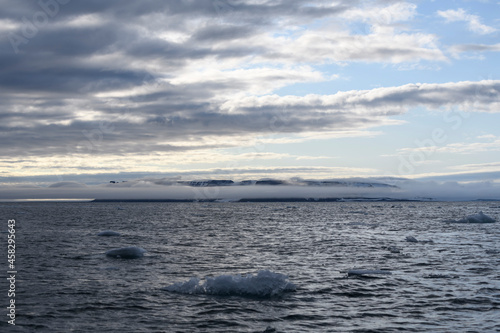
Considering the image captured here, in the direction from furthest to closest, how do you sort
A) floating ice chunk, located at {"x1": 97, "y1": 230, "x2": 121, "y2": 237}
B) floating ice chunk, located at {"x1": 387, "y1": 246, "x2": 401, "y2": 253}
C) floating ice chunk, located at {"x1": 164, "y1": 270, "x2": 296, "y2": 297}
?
floating ice chunk, located at {"x1": 97, "y1": 230, "x2": 121, "y2": 237}
floating ice chunk, located at {"x1": 387, "y1": 246, "x2": 401, "y2": 253}
floating ice chunk, located at {"x1": 164, "y1": 270, "x2": 296, "y2": 297}

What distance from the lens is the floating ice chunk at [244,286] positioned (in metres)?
21.0

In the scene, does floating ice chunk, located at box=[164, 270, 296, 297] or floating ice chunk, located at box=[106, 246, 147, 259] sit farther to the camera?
floating ice chunk, located at box=[106, 246, 147, 259]

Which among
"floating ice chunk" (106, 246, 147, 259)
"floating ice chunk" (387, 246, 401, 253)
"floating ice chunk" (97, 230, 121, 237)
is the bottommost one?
"floating ice chunk" (97, 230, 121, 237)

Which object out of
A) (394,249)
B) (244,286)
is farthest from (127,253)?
(394,249)

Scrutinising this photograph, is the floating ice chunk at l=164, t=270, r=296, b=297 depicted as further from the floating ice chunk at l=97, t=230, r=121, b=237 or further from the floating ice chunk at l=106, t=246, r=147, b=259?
the floating ice chunk at l=97, t=230, r=121, b=237

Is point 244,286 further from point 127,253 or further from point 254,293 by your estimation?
point 127,253

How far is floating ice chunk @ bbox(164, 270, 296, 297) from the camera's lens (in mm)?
20969

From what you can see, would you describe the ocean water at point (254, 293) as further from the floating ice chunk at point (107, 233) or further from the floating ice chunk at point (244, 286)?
the floating ice chunk at point (107, 233)

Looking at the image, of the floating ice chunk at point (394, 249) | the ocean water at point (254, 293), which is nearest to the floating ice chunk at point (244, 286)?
the ocean water at point (254, 293)

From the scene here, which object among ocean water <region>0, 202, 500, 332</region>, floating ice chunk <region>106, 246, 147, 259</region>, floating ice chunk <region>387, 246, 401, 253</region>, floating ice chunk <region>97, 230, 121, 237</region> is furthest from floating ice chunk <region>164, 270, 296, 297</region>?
floating ice chunk <region>97, 230, 121, 237</region>

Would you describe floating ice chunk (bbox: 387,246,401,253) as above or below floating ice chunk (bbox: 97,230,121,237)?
above

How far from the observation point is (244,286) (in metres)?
21.2

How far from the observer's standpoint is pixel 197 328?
15.9 meters

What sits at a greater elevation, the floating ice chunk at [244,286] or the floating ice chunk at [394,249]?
the floating ice chunk at [244,286]
